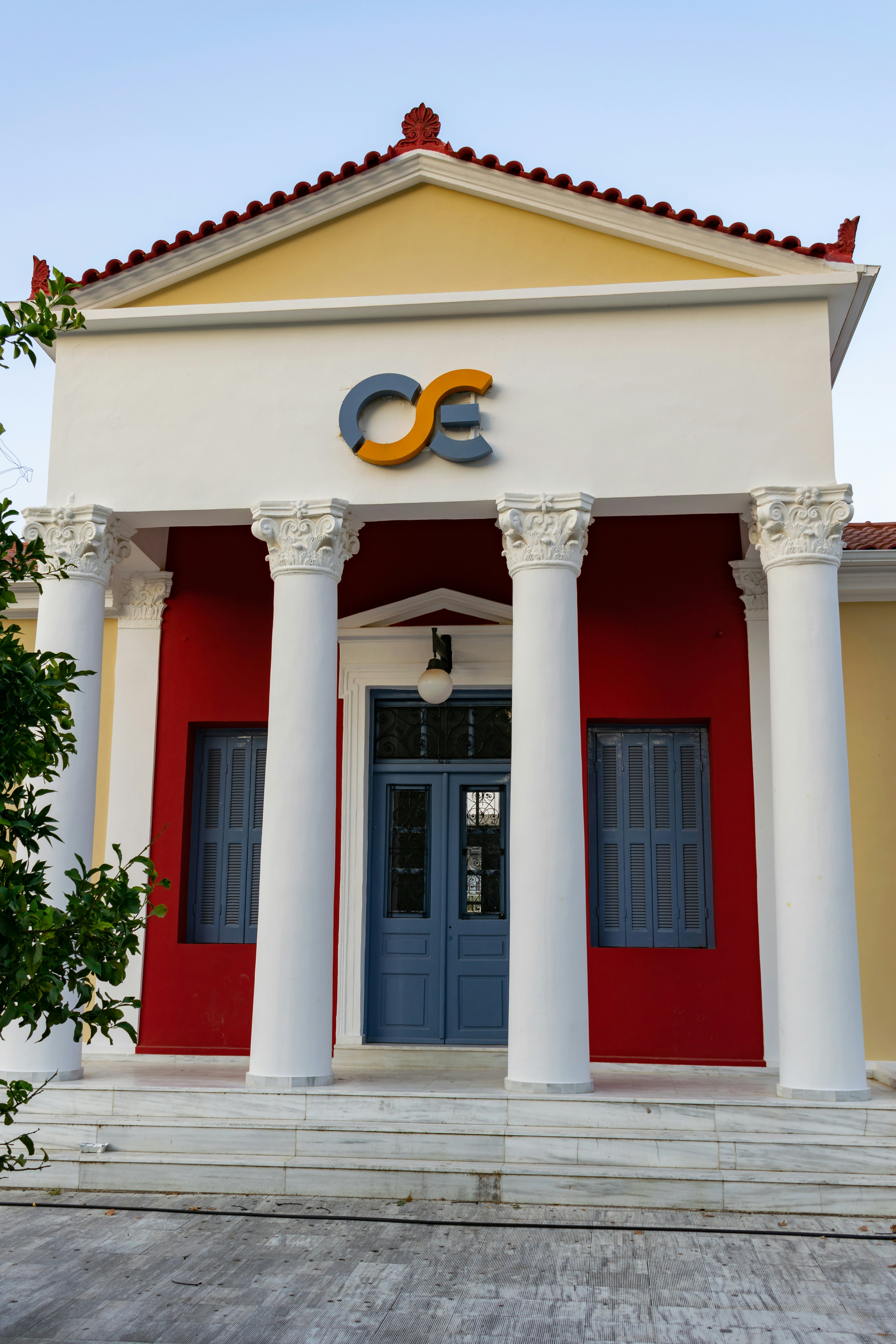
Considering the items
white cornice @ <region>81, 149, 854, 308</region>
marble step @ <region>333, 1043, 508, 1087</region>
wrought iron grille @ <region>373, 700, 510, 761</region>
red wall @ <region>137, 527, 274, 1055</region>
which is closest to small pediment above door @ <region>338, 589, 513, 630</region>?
wrought iron grille @ <region>373, 700, 510, 761</region>

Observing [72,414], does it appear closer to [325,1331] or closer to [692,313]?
[692,313]

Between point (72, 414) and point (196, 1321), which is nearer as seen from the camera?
point (196, 1321)

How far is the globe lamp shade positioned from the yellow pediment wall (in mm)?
3244

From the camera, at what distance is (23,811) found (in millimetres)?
4688

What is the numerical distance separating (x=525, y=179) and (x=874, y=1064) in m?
7.84

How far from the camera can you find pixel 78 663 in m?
8.71

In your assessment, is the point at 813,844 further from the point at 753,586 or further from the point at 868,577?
the point at 868,577

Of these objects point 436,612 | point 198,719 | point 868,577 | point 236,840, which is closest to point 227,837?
point 236,840

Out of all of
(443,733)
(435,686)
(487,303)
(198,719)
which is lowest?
(443,733)

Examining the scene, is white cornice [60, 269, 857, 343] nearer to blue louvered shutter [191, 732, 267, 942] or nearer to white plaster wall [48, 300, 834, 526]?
white plaster wall [48, 300, 834, 526]

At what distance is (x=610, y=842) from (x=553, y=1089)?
307cm

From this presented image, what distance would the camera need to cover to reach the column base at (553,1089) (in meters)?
7.92

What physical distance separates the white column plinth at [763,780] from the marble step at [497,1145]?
2198 mm

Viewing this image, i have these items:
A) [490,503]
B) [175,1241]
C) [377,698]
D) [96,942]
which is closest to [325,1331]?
[175,1241]
